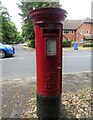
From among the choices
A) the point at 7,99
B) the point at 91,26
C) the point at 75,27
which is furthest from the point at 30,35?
the point at 7,99

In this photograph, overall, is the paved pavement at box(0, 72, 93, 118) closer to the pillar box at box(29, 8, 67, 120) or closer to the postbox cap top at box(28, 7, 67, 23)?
the pillar box at box(29, 8, 67, 120)

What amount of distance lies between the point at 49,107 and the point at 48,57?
85cm

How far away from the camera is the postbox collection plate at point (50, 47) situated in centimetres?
296

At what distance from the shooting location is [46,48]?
2.99 m

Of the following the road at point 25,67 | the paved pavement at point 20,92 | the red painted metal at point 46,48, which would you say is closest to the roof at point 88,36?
the road at point 25,67

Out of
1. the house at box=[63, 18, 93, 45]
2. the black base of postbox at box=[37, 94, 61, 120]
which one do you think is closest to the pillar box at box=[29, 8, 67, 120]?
the black base of postbox at box=[37, 94, 61, 120]

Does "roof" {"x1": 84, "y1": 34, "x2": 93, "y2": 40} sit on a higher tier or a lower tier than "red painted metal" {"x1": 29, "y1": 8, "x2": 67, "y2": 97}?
higher

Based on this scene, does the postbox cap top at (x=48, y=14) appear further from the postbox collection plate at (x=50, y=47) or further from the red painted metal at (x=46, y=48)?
the postbox collection plate at (x=50, y=47)

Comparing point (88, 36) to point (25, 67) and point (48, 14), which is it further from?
point (48, 14)

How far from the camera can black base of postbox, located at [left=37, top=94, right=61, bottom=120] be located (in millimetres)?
3143

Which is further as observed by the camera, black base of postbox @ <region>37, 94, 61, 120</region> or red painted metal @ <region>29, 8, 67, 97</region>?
black base of postbox @ <region>37, 94, 61, 120</region>

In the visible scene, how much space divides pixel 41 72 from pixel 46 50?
1.29 feet

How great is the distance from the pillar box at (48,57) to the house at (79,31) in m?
42.4

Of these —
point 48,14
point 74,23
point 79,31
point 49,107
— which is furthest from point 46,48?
point 74,23
